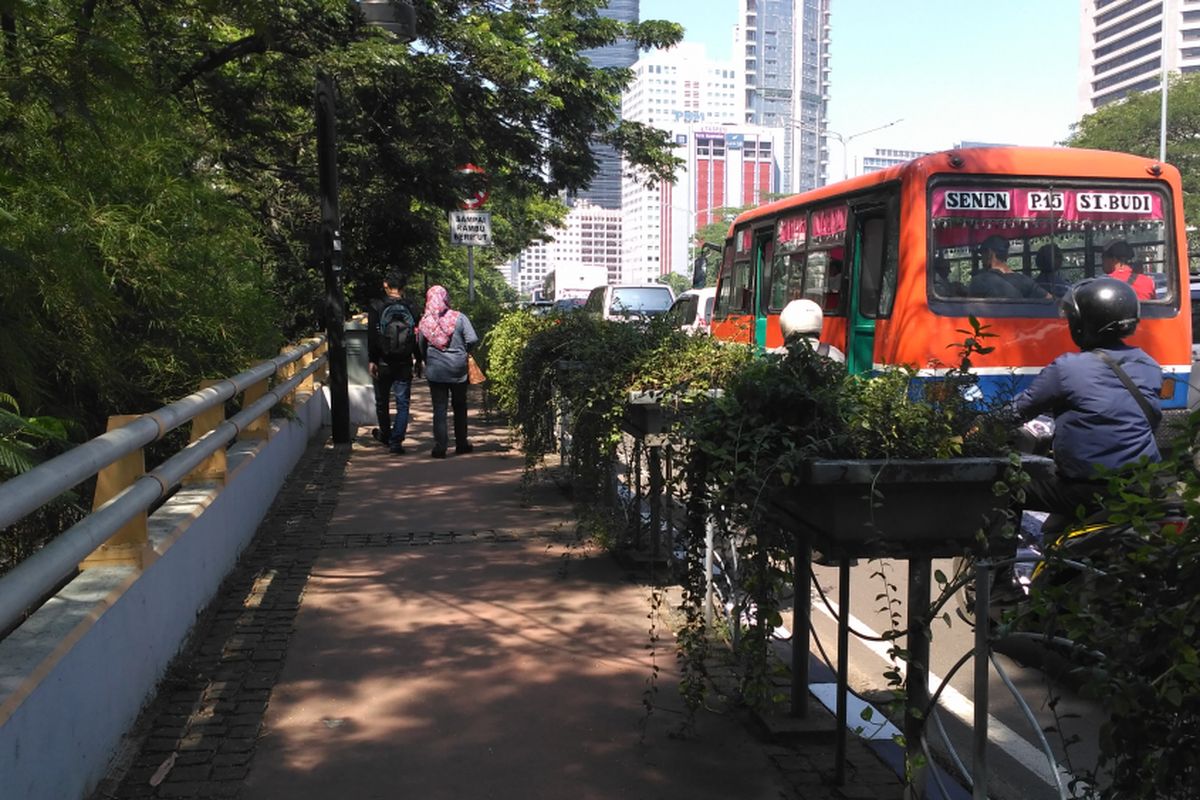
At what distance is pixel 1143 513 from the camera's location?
2.29 meters

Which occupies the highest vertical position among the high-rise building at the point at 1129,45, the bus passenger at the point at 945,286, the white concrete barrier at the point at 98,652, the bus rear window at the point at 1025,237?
the high-rise building at the point at 1129,45

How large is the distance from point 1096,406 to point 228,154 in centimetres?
1331

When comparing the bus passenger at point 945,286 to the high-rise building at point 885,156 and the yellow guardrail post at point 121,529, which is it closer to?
the yellow guardrail post at point 121,529

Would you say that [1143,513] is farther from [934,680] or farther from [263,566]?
[263,566]

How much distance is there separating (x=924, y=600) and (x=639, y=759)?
1366 millimetres

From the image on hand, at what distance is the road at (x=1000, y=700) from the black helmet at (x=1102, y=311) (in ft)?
4.11

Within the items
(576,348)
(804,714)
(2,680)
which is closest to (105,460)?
(2,680)

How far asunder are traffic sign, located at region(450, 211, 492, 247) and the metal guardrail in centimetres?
1196

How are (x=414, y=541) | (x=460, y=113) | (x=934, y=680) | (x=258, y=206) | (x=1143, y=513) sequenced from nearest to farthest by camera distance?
(x=1143, y=513), (x=934, y=680), (x=414, y=541), (x=460, y=113), (x=258, y=206)

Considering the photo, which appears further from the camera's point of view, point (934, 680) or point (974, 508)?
point (934, 680)

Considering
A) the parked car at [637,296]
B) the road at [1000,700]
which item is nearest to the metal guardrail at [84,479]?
the road at [1000,700]

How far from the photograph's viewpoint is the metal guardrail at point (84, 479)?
128 inches

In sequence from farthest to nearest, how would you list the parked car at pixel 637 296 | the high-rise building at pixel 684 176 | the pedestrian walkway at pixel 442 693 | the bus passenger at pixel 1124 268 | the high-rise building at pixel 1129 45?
the high-rise building at pixel 1129 45
the high-rise building at pixel 684 176
the parked car at pixel 637 296
the bus passenger at pixel 1124 268
the pedestrian walkway at pixel 442 693

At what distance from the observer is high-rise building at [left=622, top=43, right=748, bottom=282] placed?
126 m
